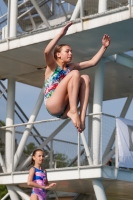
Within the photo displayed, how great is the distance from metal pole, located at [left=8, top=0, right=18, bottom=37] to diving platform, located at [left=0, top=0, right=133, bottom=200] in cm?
3

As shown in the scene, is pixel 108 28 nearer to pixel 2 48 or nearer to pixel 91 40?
pixel 91 40

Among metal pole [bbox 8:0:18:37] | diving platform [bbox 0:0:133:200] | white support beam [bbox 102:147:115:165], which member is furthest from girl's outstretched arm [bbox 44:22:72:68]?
metal pole [bbox 8:0:18:37]

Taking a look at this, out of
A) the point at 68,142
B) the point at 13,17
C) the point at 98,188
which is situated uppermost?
the point at 13,17

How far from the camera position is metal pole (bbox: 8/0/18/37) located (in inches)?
828

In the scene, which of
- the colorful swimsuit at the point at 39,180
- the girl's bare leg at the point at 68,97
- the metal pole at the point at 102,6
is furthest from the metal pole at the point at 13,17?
the girl's bare leg at the point at 68,97

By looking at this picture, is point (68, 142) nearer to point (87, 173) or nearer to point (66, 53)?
point (87, 173)

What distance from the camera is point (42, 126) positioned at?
2173cm

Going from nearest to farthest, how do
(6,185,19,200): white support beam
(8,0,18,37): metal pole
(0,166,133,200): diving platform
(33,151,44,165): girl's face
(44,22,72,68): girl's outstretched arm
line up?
(44,22,72,68): girl's outstretched arm
(33,151,44,165): girl's face
(0,166,133,200): diving platform
(8,0,18,37): metal pole
(6,185,19,200): white support beam

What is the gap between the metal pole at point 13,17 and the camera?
2102 cm

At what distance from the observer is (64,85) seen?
9.87 m

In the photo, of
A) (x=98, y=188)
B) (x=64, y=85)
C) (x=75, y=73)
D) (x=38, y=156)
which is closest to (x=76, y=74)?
(x=75, y=73)

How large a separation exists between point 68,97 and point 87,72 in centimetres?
1301

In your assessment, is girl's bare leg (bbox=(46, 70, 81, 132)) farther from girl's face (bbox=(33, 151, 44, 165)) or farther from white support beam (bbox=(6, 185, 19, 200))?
white support beam (bbox=(6, 185, 19, 200))

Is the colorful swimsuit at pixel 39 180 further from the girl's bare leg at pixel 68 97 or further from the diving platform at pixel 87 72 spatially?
the diving platform at pixel 87 72
